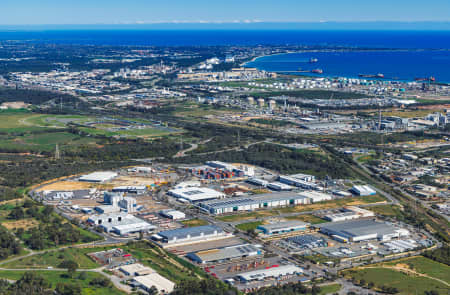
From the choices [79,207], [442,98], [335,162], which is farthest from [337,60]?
[79,207]

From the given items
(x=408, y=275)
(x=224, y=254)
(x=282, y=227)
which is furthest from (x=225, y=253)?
(x=408, y=275)

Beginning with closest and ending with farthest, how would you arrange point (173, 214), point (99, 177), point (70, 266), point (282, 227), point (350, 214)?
point (70, 266)
point (282, 227)
point (173, 214)
point (350, 214)
point (99, 177)

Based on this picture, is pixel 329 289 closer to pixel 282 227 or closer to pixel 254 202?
pixel 282 227

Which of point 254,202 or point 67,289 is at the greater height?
point 67,289

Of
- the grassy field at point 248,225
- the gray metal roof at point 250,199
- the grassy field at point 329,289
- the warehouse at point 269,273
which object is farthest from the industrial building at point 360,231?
the grassy field at point 329,289

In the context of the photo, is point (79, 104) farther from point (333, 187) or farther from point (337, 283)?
point (337, 283)

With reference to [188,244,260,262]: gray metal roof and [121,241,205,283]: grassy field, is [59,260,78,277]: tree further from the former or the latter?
[188,244,260,262]: gray metal roof

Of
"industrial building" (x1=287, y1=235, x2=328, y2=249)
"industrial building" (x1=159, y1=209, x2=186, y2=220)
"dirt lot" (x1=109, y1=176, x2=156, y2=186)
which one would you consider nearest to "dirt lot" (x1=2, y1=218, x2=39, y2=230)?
"industrial building" (x1=159, y1=209, x2=186, y2=220)
